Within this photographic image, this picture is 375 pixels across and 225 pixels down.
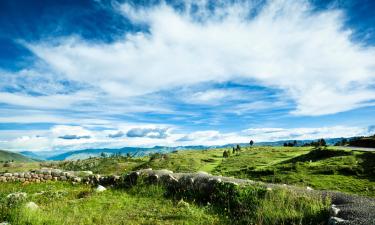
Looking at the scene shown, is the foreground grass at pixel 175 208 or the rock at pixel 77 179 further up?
the rock at pixel 77 179

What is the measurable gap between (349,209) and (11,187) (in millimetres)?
23726

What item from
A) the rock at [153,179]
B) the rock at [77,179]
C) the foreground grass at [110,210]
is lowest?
the foreground grass at [110,210]

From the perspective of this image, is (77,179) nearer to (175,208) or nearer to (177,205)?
(177,205)

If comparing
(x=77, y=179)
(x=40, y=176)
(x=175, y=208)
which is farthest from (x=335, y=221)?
(x=40, y=176)

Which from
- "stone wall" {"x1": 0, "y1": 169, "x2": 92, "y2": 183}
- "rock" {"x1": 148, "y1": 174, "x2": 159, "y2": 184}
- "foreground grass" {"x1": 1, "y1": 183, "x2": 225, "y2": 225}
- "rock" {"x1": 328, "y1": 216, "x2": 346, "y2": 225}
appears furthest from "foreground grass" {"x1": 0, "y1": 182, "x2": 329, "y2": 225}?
"stone wall" {"x1": 0, "y1": 169, "x2": 92, "y2": 183}

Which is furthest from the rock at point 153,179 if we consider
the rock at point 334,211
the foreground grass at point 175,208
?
the rock at point 334,211

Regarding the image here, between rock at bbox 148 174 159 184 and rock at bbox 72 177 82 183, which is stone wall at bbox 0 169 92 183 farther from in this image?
rock at bbox 148 174 159 184

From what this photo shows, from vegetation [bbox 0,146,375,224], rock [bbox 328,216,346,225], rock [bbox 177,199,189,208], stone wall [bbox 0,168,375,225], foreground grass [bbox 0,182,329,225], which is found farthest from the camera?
rock [bbox 177,199,189,208]

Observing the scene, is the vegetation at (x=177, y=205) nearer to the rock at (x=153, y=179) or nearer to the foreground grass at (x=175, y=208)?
the foreground grass at (x=175, y=208)

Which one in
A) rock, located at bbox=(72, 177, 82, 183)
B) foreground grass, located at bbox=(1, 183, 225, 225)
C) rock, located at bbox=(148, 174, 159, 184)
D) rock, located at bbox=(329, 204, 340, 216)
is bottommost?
foreground grass, located at bbox=(1, 183, 225, 225)

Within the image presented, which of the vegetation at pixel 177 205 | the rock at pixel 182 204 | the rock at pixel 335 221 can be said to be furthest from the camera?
the rock at pixel 182 204

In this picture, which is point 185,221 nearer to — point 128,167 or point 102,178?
point 102,178

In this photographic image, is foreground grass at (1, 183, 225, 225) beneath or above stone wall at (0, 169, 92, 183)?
beneath

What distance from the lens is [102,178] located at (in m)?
26.2
